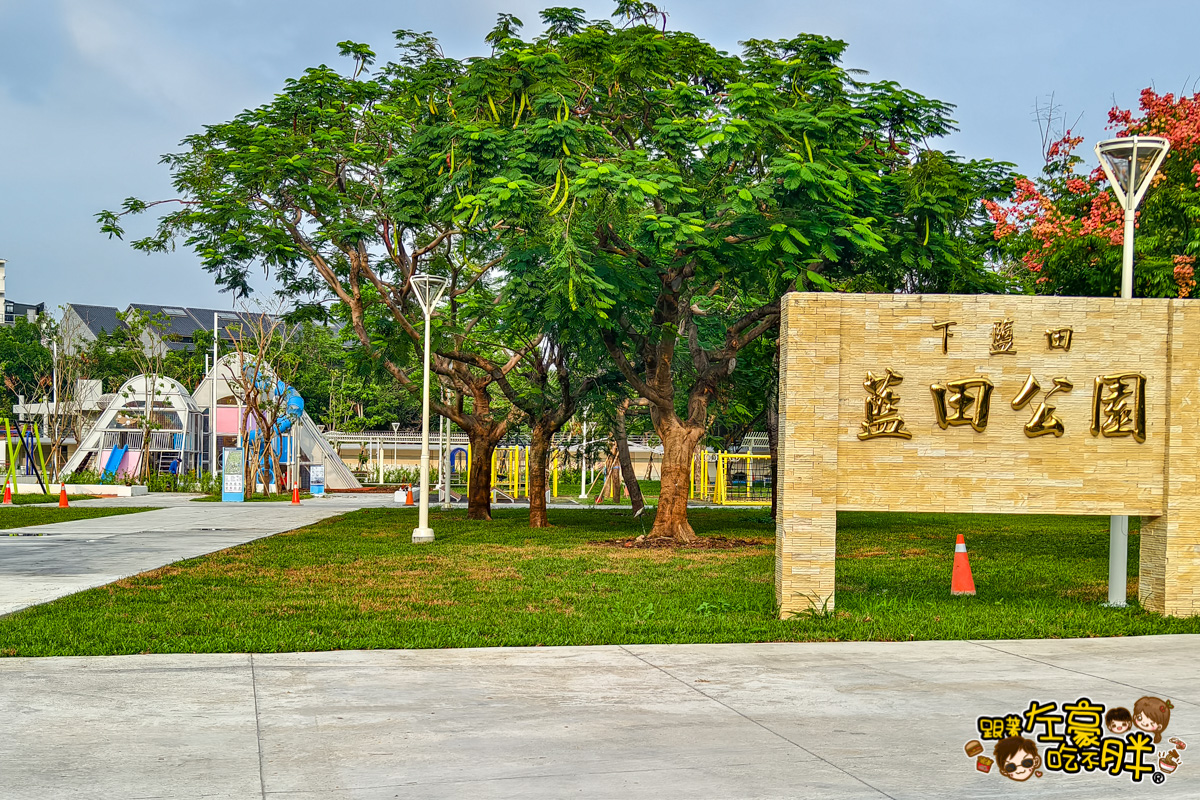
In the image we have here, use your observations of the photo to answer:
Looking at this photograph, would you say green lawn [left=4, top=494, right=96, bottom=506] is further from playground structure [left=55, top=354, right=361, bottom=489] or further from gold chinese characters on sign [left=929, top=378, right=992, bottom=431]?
gold chinese characters on sign [left=929, top=378, right=992, bottom=431]

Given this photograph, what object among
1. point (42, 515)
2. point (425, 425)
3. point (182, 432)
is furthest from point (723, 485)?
point (42, 515)

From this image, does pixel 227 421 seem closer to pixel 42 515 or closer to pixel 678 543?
pixel 42 515

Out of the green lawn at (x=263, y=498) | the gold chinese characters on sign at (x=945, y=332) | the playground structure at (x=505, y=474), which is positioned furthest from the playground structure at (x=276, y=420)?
the gold chinese characters on sign at (x=945, y=332)

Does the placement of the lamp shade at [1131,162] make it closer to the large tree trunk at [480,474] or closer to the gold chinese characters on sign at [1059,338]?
the gold chinese characters on sign at [1059,338]

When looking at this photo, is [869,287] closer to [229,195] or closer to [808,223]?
[808,223]

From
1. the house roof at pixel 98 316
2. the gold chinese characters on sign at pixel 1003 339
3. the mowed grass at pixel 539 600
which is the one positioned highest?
the house roof at pixel 98 316

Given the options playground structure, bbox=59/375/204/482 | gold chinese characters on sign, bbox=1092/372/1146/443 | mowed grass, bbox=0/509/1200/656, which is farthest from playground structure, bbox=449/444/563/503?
gold chinese characters on sign, bbox=1092/372/1146/443

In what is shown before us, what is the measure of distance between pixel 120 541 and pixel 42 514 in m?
9.18

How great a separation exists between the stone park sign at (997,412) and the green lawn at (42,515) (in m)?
19.0

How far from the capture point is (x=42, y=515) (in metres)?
27.0

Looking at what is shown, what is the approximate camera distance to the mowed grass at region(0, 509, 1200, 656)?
9.73m

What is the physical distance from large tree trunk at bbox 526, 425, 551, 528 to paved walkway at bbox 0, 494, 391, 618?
17.2ft

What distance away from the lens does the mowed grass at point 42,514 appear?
80.7 ft

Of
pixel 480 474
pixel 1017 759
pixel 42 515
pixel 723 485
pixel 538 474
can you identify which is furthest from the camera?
pixel 723 485
